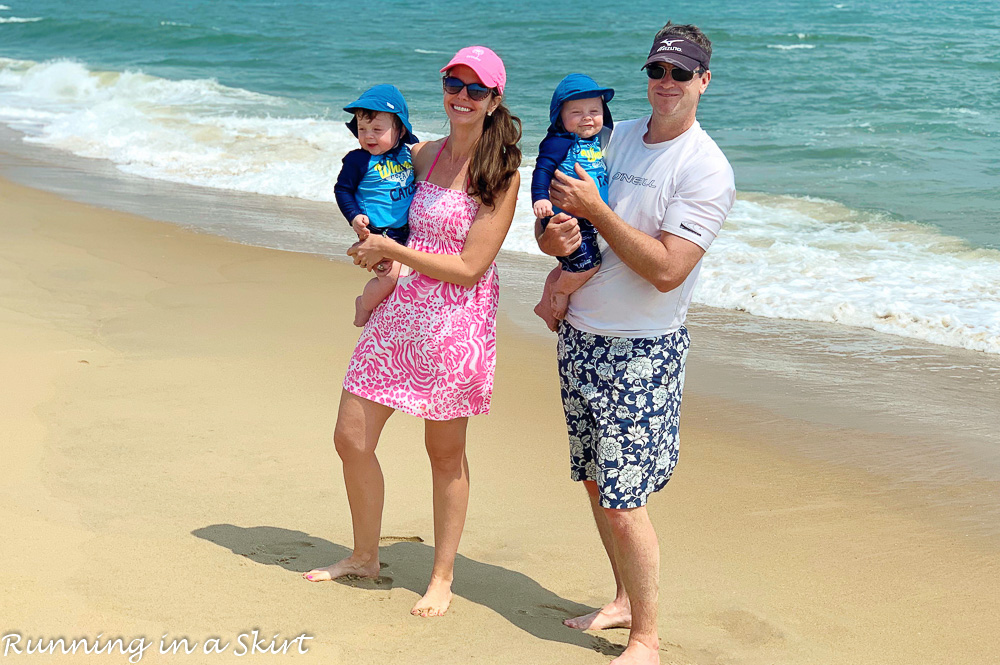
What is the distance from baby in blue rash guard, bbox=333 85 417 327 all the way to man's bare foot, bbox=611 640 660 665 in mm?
1371

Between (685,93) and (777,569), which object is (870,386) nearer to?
(777,569)

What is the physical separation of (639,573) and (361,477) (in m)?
1.00

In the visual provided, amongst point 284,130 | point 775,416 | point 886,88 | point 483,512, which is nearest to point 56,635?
point 483,512

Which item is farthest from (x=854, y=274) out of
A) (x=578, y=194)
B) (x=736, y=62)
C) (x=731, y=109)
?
(x=736, y=62)

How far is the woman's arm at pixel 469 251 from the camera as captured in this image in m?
3.04

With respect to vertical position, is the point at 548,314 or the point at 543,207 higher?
the point at 543,207

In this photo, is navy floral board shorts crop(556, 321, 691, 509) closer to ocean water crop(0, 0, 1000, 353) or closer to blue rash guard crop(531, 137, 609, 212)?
blue rash guard crop(531, 137, 609, 212)

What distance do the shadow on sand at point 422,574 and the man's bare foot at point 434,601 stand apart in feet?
0.44

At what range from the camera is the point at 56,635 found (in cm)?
277

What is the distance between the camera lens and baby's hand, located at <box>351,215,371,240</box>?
3.12 metres

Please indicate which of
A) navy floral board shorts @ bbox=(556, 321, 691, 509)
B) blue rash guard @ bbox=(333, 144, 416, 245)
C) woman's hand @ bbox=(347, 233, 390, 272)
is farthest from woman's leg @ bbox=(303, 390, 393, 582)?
navy floral board shorts @ bbox=(556, 321, 691, 509)

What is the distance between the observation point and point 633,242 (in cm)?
271

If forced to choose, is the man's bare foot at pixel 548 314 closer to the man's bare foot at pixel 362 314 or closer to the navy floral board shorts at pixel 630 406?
the navy floral board shorts at pixel 630 406

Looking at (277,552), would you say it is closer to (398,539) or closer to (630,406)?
(398,539)
